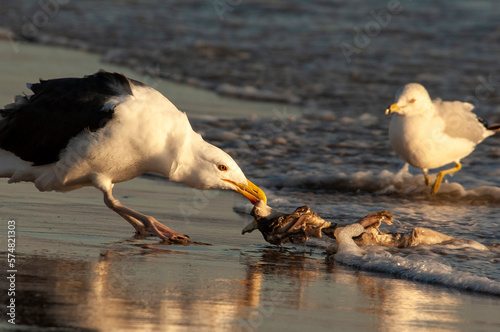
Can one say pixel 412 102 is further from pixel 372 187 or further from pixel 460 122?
pixel 372 187

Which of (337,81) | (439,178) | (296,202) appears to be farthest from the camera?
(337,81)

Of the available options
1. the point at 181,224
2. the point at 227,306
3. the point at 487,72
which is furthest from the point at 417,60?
the point at 227,306

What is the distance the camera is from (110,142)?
5973 millimetres

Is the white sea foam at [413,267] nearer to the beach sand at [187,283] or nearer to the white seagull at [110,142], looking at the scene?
the beach sand at [187,283]

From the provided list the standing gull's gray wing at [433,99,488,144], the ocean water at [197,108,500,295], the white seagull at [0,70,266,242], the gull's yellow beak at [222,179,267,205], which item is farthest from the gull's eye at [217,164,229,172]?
the standing gull's gray wing at [433,99,488,144]

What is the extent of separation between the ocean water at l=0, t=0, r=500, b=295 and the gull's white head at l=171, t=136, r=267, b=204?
2.70 ft

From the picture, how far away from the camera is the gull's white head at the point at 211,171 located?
20.1 feet

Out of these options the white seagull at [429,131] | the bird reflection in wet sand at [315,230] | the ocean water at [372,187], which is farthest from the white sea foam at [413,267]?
the white seagull at [429,131]

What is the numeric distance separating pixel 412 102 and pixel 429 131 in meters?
0.36

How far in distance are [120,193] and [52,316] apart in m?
3.61

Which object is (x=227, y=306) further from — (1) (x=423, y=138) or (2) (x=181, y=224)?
(1) (x=423, y=138)

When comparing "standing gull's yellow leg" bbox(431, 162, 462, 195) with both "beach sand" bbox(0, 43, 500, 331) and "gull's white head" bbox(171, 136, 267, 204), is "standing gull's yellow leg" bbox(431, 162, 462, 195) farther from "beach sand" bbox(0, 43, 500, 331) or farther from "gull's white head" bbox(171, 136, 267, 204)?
"gull's white head" bbox(171, 136, 267, 204)

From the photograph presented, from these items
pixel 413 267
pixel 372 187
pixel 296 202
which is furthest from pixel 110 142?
pixel 372 187

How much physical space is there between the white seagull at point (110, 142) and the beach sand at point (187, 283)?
397 mm
